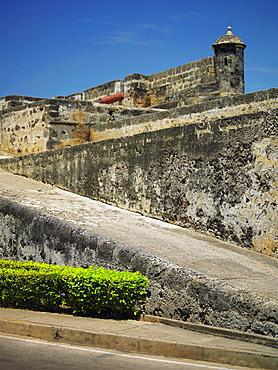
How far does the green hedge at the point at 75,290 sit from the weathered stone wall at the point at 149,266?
0.95ft

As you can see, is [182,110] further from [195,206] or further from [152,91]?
[152,91]

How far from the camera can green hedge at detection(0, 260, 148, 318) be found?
6570mm

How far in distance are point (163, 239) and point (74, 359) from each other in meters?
3.67

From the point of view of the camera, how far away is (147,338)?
18.1 feet

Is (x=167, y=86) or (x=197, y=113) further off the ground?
(x=167, y=86)

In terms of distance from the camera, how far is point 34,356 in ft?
17.0

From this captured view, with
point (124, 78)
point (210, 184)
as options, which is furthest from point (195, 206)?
point (124, 78)

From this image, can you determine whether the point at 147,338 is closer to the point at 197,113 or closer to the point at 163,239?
the point at 163,239

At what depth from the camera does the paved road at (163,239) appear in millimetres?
6812

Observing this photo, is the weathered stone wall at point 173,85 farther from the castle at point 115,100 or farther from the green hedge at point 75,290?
the green hedge at point 75,290

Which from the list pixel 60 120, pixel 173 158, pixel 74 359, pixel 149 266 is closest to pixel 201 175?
pixel 173 158

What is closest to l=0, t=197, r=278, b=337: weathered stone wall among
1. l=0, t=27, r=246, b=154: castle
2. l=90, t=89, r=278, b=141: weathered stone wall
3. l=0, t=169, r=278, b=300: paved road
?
l=0, t=169, r=278, b=300: paved road

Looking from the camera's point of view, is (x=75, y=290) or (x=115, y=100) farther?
(x=115, y=100)

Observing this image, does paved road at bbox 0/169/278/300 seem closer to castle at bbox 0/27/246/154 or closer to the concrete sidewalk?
the concrete sidewalk
